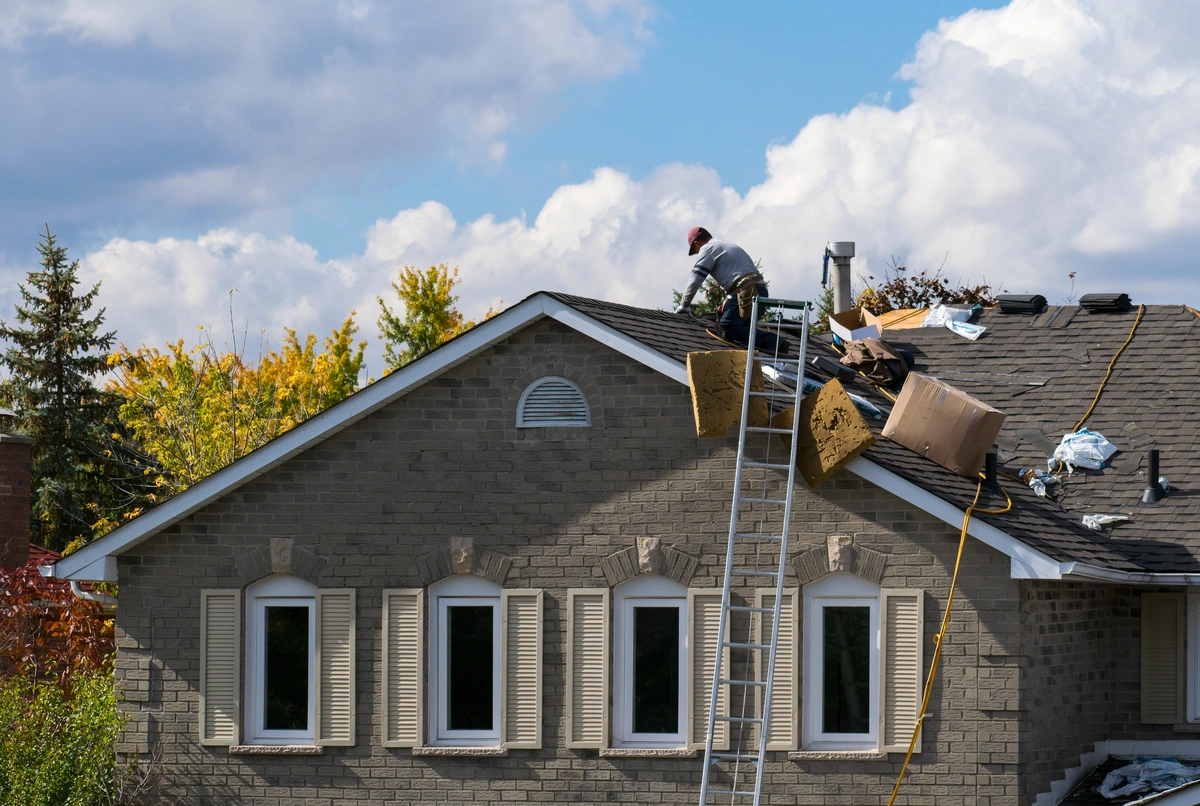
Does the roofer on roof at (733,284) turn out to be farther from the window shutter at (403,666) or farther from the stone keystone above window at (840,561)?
the window shutter at (403,666)

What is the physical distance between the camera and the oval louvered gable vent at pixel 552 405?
14.1m

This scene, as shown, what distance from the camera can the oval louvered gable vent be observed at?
14.1 m

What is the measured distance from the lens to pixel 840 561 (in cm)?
1341

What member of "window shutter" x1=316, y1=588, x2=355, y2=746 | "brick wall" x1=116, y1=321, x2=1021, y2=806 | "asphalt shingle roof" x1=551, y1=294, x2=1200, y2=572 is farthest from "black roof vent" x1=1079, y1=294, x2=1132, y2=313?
"window shutter" x1=316, y1=588, x2=355, y2=746

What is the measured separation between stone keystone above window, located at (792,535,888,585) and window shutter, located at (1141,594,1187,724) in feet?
11.6

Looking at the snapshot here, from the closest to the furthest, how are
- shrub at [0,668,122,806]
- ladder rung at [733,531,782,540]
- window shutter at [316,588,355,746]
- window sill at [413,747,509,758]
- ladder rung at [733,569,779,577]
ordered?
ladder rung at [733,569,779,577] → ladder rung at [733,531,782,540] → window sill at [413,747,509,758] → shrub at [0,668,122,806] → window shutter at [316,588,355,746]

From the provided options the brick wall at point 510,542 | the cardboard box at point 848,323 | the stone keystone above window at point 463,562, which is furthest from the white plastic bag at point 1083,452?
the stone keystone above window at point 463,562

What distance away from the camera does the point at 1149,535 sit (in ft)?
48.6

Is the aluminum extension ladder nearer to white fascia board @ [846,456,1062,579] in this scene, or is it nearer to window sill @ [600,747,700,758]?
window sill @ [600,747,700,758]

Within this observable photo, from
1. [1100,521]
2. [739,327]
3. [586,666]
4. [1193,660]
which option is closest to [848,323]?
[739,327]

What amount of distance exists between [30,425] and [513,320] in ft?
85.9

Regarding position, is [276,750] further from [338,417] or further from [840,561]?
[840,561]

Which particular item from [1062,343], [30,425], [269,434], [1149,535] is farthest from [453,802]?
[30,425]

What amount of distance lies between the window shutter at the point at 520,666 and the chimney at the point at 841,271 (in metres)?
9.36
